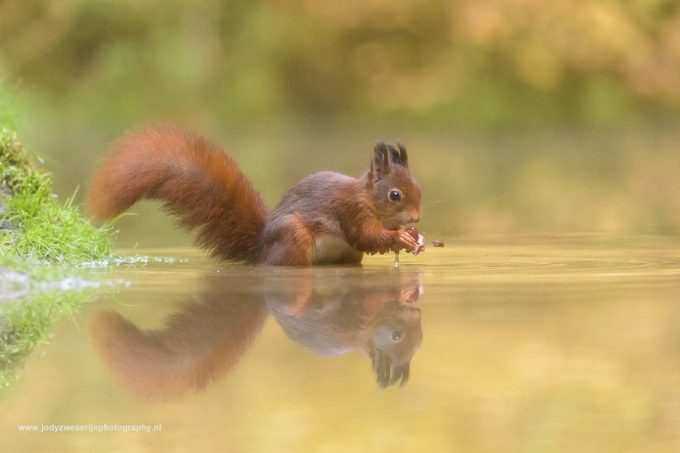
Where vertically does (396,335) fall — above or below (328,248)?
above

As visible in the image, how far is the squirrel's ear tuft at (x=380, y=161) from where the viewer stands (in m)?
5.55

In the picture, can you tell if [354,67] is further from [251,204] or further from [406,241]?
[406,241]

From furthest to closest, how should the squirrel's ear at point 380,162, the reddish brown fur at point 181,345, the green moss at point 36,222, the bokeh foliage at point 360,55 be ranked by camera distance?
1. the bokeh foliage at point 360,55
2. the squirrel's ear at point 380,162
3. the green moss at point 36,222
4. the reddish brown fur at point 181,345

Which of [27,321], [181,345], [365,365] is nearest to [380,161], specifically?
[27,321]

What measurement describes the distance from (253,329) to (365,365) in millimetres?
615

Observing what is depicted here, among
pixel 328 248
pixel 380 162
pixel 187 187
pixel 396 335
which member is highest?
pixel 380 162

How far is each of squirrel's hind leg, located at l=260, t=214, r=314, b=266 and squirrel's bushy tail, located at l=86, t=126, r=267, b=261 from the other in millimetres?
230

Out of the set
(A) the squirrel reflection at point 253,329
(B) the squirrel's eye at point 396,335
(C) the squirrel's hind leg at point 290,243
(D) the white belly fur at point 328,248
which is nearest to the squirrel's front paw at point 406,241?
(D) the white belly fur at point 328,248

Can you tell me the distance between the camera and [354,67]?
20875 mm

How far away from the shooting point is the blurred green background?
19672 millimetres

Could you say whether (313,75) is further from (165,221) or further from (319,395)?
(319,395)

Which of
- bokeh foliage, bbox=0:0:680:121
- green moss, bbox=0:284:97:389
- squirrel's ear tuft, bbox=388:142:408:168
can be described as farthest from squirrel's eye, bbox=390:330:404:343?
bokeh foliage, bbox=0:0:680:121

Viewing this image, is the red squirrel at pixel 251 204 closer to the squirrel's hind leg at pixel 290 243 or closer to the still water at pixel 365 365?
the squirrel's hind leg at pixel 290 243

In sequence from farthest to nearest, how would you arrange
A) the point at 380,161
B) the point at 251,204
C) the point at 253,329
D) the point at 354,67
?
the point at 354,67 < the point at 251,204 < the point at 380,161 < the point at 253,329
